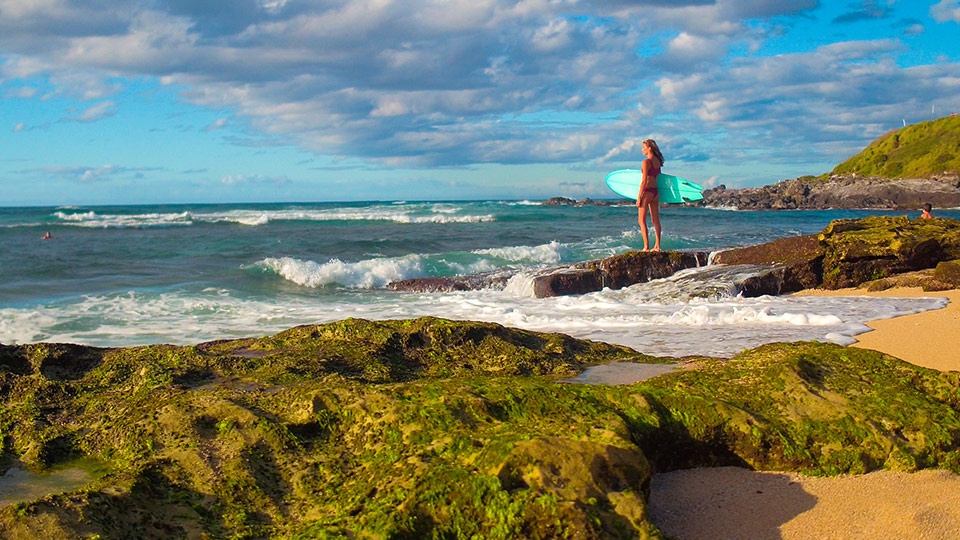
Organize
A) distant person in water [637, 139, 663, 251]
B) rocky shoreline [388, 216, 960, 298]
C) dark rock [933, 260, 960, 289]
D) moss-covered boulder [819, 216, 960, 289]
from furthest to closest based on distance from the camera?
distant person in water [637, 139, 663, 251], moss-covered boulder [819, 216, 960, 289], rocky shoreline [388, 216, 960, 298], dark rock [933, 260, 960, 289]

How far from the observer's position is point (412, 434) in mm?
3217

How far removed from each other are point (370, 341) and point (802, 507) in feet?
9.49

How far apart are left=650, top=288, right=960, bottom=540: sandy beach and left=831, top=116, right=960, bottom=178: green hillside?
72.4 meters

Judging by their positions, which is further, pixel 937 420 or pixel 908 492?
pixel 937 420

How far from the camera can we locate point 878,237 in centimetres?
1215

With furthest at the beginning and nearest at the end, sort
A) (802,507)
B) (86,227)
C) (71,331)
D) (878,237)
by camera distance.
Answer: (86,227)
(878,237)
(71,331)
(802,507)

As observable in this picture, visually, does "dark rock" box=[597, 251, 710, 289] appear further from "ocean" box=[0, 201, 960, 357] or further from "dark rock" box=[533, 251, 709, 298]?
"ocean" box=[0, 201, 960, 357]

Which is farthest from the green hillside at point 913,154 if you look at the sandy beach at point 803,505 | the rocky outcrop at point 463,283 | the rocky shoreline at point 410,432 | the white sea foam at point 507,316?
the sandy beach at point 803,505

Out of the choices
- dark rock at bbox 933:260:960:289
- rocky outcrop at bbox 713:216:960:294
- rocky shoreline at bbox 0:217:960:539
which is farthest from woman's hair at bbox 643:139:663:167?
rocky shoreline at bbox 0:217:960:539

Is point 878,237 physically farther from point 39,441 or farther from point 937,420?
point 39,441

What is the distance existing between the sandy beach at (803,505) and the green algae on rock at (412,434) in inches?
3.9

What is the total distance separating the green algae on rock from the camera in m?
2.66

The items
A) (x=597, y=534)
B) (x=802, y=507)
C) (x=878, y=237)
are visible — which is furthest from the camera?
(x=878, y=237)

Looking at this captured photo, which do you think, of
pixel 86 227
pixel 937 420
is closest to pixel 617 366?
pixel 937 420
